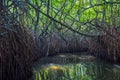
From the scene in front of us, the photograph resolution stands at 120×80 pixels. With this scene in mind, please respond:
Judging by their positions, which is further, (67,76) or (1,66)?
(67,76)

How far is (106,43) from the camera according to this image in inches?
288

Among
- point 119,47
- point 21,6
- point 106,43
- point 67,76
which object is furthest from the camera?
point 106,43

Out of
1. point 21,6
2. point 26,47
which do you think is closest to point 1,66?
point 26,47

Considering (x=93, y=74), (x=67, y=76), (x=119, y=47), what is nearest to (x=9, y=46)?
(x=67, y=76)

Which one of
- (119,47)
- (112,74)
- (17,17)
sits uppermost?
(17,17)

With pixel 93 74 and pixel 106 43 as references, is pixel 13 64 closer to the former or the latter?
pixel 93 74

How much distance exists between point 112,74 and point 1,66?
88.3 inches

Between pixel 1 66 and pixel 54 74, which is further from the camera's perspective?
pixel 54 74

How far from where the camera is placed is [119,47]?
6789 millimetres

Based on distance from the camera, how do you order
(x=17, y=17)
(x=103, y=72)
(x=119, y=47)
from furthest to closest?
(x=119, y=47)
(x=103, y=72)
(x=17, y=17)

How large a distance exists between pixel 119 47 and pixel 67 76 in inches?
77.9

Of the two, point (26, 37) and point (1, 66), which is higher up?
point (26, 37)

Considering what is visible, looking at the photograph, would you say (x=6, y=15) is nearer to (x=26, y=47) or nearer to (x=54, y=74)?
(x=26, y=47)

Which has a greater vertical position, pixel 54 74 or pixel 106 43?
pixel 106 43
